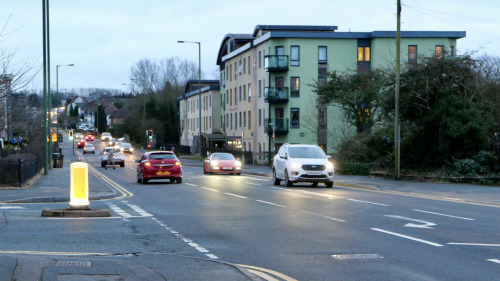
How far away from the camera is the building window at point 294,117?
71.4 metres

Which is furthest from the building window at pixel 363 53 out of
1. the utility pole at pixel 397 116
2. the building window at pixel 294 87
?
the utility pole at pixel 397 116

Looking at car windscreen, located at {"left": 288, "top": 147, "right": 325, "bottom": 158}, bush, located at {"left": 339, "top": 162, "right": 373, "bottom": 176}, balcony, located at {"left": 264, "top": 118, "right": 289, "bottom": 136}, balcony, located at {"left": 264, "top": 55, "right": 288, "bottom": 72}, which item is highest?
balcony, located at {"left": 264, "top": 55, "right": 288, "bottom": 72}

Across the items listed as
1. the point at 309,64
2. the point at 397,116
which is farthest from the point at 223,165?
the point at 309,64

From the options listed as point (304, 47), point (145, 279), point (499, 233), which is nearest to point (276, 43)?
point (304, 47)

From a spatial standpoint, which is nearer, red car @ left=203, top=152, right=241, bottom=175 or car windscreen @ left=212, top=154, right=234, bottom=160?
red car @ left=203, top=152, right=241, bottom=175

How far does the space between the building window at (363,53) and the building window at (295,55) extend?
19.2ft

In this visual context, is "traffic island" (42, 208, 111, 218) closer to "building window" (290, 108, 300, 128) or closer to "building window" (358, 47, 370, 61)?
"building window" (290, 108, 300, 128)

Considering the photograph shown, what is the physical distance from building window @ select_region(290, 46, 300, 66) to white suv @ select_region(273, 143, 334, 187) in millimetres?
39603

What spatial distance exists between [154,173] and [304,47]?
3847 centimetres

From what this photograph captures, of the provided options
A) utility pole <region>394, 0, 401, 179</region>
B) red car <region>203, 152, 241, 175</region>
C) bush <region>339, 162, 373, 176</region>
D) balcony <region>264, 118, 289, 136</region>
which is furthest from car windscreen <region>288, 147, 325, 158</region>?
balcony <region>264, 118, 289, 136</region>

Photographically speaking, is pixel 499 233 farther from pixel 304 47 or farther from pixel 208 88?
pixel 208 88

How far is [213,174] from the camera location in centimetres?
4706

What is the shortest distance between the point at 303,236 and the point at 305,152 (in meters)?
18.3

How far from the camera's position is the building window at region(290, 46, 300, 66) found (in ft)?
230
